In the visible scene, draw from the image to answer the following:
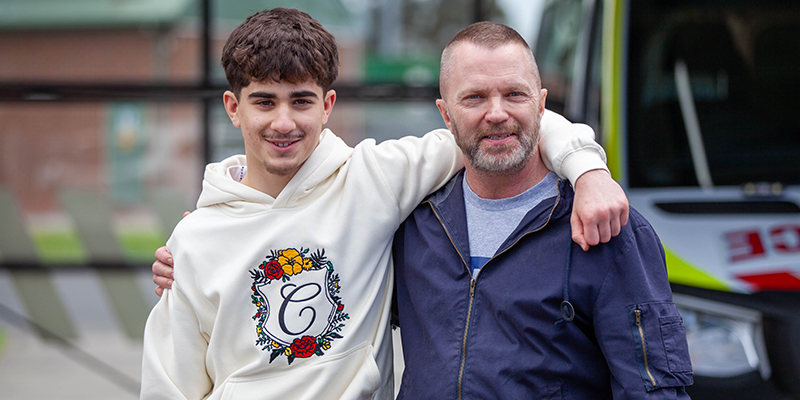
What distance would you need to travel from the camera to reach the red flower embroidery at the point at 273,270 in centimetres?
177

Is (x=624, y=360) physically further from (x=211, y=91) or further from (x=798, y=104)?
(x=211, y=91)

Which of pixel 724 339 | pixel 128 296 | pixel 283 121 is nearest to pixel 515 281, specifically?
pixel 283 121

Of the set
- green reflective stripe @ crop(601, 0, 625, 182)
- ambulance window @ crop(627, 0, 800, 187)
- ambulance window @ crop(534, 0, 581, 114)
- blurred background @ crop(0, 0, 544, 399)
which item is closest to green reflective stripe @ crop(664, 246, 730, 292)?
ambulance window @ crop(627, 0, 800, 187)

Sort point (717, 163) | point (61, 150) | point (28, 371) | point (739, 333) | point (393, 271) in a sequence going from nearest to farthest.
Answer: point (393, 271), point (739, 333), point (717, 163), point (28, 371), point (61, 150)

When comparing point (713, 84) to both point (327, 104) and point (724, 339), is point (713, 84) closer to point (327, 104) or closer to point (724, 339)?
point (724, 339)

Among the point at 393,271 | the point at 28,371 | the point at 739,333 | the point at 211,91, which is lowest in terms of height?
the point at 28,371

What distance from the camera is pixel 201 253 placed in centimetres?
178

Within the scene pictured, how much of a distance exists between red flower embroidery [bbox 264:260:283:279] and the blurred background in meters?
2.85

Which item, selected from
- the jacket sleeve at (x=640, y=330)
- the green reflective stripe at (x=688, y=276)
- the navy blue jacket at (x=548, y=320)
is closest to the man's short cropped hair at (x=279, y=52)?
the navy blue jacket at (x=548, y=320)

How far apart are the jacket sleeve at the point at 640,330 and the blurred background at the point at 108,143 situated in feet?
10.2

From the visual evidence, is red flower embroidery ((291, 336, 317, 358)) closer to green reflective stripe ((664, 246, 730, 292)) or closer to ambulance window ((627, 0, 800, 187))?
green reflective stripe ((664, 246, 730, 292))

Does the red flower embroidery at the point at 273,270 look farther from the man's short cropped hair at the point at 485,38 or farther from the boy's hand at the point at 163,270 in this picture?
the man's short cropped hair at the point at 485,38

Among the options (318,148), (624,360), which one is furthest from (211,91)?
(624,360)

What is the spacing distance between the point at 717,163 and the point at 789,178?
1.05 feet
